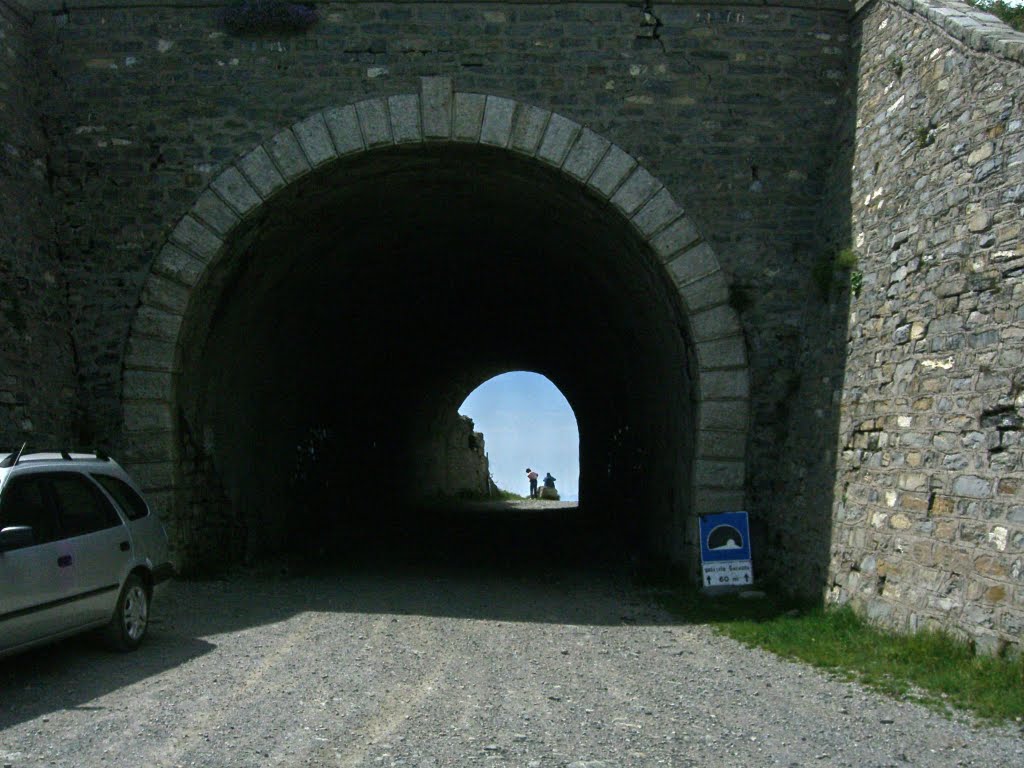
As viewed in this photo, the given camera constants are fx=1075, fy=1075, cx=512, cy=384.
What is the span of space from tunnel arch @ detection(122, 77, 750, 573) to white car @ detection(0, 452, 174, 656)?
2511 mm

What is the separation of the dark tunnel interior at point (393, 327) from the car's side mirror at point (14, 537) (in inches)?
190

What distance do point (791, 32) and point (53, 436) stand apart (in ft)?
27.8

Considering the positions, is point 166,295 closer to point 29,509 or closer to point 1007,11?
point 29,509

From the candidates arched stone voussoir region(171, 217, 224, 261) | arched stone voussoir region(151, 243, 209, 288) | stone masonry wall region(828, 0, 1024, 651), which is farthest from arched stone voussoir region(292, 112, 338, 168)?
stone masonry wall region(828, 0, 1024, 651)

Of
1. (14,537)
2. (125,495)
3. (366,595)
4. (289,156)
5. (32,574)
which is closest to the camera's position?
(14,537)

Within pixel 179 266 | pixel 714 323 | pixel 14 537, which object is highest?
pixel 179 266

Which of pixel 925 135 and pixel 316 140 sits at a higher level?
pixel 316 140

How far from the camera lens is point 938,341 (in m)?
7.91

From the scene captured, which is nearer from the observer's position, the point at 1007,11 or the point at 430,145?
the point at 1007,11

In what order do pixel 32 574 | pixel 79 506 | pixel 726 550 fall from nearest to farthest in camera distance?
1. pixel 32 574
2. pixel 79 506
3. pixel 726 550

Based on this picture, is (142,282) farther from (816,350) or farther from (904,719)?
(904,719)

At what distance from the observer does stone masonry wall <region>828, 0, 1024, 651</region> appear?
6.98 m

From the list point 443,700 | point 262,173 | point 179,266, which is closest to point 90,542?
point 443,700

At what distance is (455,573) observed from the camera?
42.5 feet
